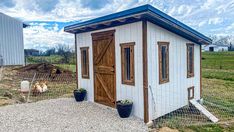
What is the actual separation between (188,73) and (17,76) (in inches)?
474

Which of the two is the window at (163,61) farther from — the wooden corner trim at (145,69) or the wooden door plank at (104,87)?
the wooden door plank at (104,87)

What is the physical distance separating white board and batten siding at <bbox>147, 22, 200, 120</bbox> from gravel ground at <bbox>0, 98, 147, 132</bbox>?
945 mm

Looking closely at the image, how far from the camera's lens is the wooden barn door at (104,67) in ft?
23.0

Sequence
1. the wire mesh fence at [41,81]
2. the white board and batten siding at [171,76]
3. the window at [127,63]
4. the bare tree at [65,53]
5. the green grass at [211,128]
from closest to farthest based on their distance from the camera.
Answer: the green grass at [211,128] < the white board and batten siding at [171,76] < the window at [127,63] < the wire mesh fence at [41,81] < the bare tree at [65,53]

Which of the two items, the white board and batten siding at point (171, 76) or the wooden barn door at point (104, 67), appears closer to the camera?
the white board and batten siding at point (171, 76)

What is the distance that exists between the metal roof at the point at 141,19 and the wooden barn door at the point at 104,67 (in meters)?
0.39

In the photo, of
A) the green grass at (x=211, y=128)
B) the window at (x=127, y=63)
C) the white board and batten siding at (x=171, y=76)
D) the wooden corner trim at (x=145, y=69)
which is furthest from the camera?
the window at (x=127, y=63)

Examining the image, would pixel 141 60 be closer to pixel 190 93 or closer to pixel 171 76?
pixel 171 76

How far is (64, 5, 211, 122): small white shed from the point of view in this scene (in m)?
5.93

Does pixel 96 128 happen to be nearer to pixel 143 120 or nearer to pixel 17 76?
pixel 143 120

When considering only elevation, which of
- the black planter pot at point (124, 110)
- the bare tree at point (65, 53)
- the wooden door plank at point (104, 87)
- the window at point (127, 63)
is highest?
the bare tree at point (65, 53)

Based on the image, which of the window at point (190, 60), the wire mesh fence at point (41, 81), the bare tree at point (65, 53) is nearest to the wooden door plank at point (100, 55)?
the window at point (190, 60)

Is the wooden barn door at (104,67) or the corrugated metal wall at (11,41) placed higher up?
the corrugated metal wall at (11,41)

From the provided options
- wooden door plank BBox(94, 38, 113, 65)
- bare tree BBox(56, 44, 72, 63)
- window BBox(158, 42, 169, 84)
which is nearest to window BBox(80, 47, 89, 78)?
wooden door plank BBox(94, 38, 113, 65)
